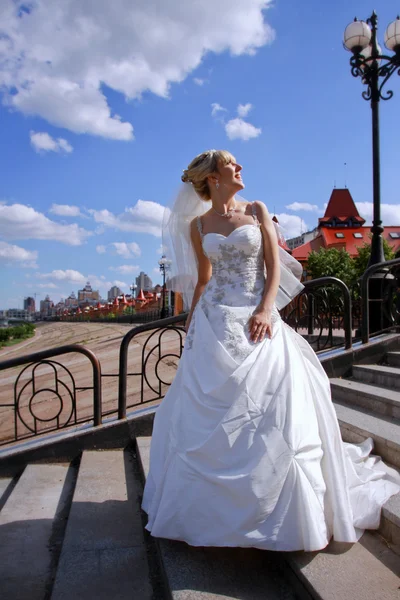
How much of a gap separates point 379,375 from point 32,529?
3465 mm

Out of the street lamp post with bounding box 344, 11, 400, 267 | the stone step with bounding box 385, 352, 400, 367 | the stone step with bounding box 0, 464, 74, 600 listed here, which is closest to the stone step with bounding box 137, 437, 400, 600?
the stone step with bounding box 0, 464, 74, 600

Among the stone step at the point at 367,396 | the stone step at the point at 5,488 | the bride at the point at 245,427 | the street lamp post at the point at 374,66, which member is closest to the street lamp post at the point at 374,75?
the street lamp post at the point at 374,66

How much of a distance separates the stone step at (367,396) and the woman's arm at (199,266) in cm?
197

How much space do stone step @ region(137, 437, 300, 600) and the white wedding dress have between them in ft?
0.58

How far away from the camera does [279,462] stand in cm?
212

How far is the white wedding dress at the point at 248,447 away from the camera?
6.85ft

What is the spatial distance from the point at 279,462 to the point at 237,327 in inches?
30.2

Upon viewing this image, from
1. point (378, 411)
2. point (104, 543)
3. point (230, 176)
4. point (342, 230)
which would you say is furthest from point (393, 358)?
point (342, 230)

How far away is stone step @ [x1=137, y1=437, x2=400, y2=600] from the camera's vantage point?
6.53 feet

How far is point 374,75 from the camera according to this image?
23.0 feet

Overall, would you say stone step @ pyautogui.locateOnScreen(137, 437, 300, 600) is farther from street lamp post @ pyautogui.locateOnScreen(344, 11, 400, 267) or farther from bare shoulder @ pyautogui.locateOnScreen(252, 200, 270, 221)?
street lamp post @ pyautogui.locateOnScreen(344, 11, 400, 267)

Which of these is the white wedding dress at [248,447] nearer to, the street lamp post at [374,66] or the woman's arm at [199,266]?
the woman's arm at [199,266]

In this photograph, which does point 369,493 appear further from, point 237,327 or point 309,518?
point 237,327

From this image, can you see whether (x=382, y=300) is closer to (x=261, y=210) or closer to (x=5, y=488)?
(x=261, y=210)
